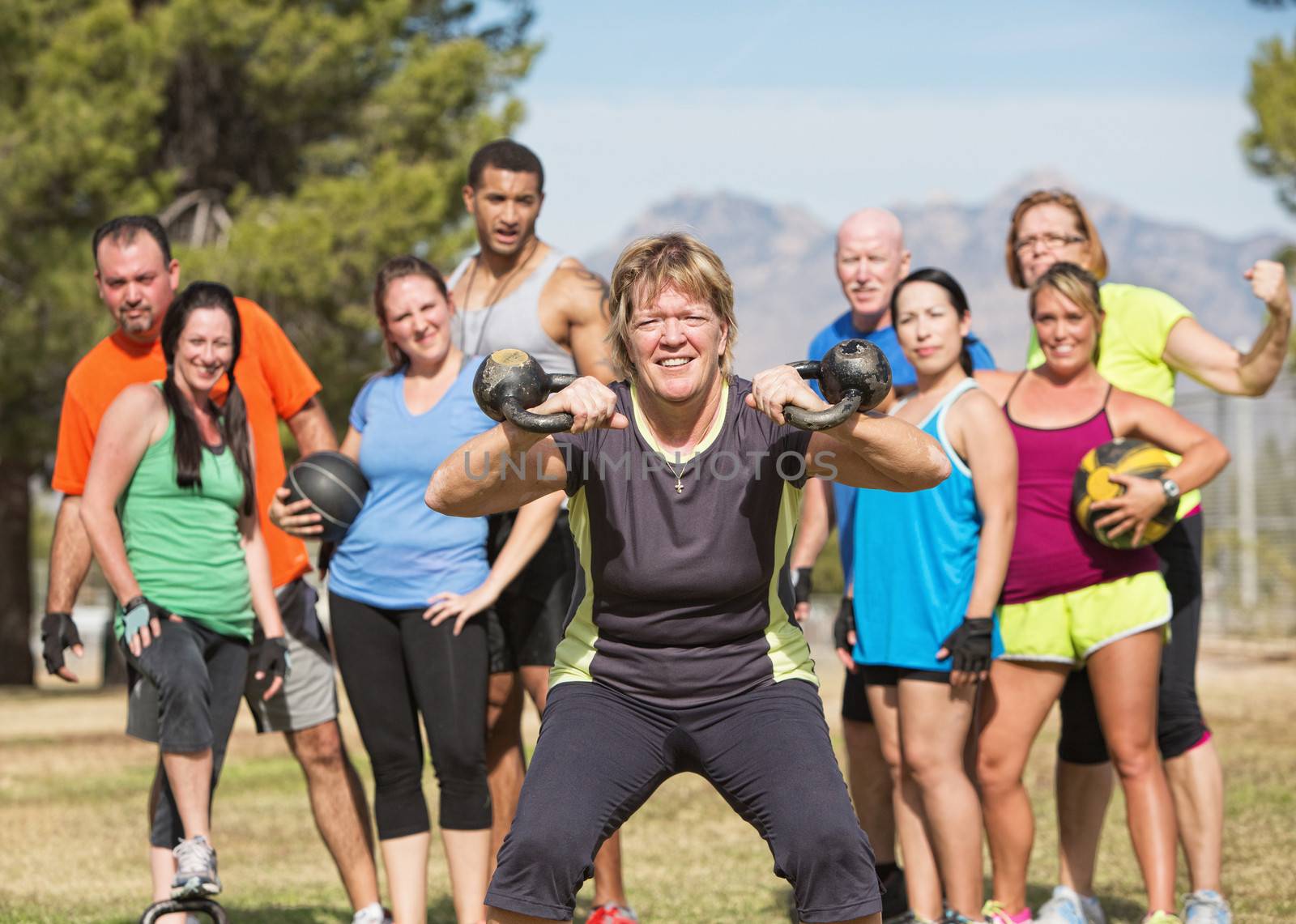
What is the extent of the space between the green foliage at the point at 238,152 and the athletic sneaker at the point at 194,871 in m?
13.5

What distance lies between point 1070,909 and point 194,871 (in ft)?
9.64

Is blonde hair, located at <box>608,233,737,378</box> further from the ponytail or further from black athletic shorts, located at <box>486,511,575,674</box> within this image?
the ponytail

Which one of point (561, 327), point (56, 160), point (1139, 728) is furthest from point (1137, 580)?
point (56, 160)

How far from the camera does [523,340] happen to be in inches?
210

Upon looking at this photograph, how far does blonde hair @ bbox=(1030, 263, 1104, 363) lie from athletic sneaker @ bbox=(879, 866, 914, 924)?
2158 mm

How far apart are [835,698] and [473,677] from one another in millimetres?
10813

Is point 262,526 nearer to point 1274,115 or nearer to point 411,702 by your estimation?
point 411,702

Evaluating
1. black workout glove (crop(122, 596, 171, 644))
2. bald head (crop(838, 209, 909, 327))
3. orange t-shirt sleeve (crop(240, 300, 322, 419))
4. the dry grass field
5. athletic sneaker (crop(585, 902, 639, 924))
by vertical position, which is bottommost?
the dry grass field

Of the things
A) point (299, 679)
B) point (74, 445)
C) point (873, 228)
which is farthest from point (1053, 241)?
point (74, 445)

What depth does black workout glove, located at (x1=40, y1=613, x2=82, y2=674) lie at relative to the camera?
4.83 metres

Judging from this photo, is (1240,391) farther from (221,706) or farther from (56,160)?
(56,160)

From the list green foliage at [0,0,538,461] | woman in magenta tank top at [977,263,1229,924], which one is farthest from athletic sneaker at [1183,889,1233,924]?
green foliage at [0,0,538,461]

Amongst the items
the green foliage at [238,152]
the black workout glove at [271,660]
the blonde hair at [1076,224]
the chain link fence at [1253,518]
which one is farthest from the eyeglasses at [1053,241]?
the chain link fence at [1253,518]

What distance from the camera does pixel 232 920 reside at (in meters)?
5.62
